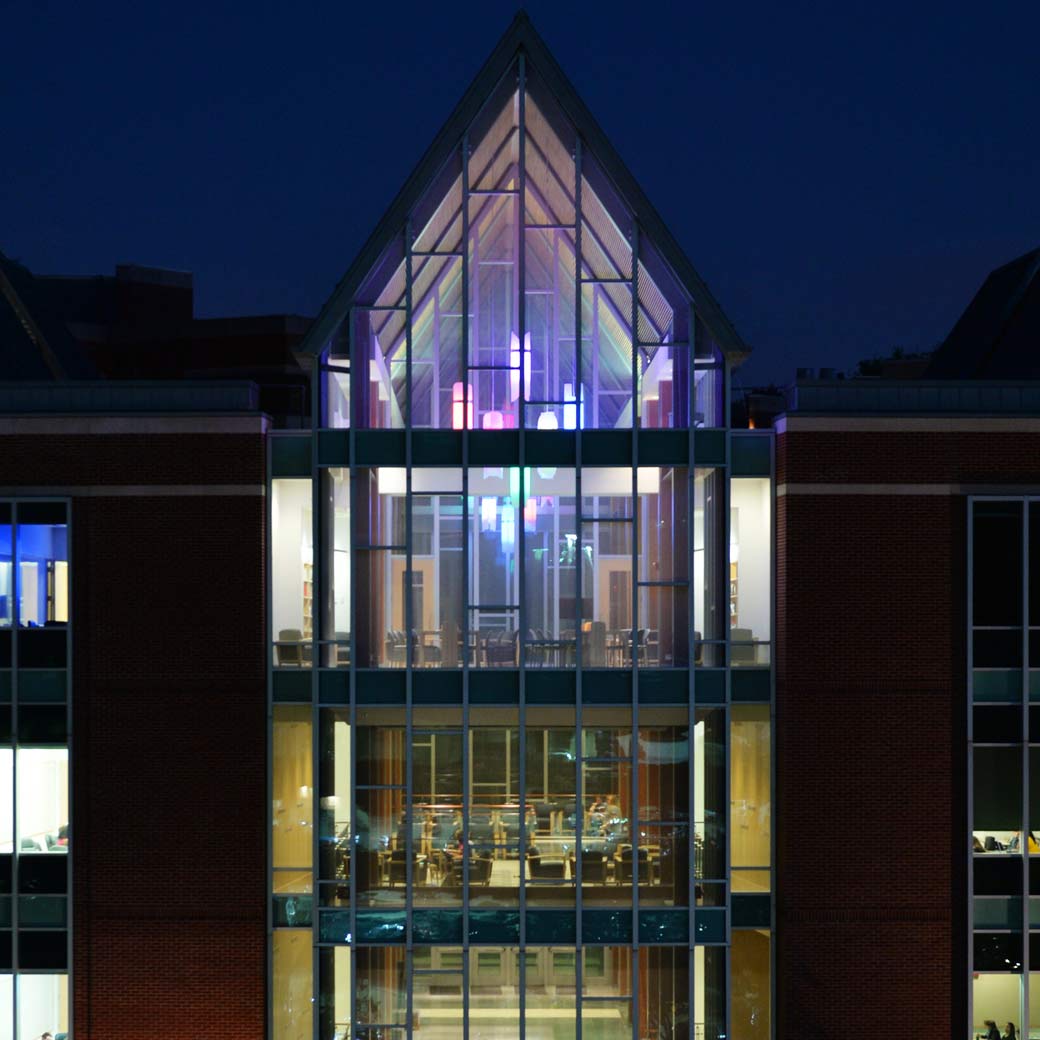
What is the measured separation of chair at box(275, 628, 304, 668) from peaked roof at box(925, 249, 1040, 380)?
16.0m

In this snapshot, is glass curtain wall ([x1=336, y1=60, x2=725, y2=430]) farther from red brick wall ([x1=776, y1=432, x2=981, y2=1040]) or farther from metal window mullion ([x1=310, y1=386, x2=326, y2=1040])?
red brick wall ([x1=776, y1=432, x2=981, y2=1040])

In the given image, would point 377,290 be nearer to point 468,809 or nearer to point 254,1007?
point 468,809

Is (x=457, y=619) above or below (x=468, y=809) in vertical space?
above

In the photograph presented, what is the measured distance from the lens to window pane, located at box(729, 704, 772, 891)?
73.0ft

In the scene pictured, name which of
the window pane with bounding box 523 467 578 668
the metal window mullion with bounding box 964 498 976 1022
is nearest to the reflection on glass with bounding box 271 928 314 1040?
the window pane with bounding box 523 467 578 668

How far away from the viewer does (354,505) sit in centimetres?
2216

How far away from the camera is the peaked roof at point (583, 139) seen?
71.2 feet

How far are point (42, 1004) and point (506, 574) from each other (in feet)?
30.9

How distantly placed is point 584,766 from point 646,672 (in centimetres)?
168

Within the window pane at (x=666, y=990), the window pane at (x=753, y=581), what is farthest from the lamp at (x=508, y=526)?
the window pane at (x=666, y=990)

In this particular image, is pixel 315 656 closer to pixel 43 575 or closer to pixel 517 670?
pixel 517 670

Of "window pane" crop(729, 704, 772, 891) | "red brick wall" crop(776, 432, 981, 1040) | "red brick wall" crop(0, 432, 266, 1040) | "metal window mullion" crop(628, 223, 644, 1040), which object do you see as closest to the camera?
"red brick wall" crop(776, 432, 981, 1040)

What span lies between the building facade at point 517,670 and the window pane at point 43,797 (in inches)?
125

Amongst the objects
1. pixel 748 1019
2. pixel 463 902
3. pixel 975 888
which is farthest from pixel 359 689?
pixel 975 888
